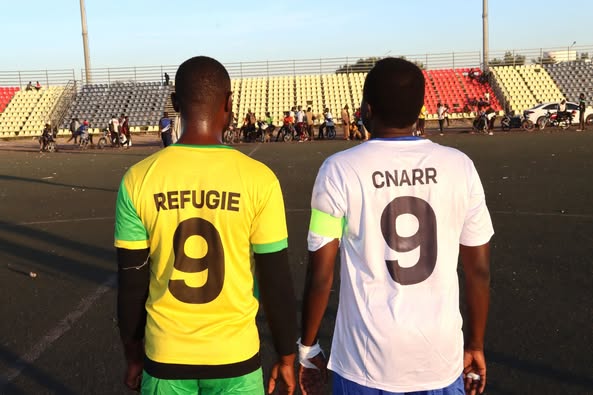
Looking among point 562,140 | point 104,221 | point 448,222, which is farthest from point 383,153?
point 562,140

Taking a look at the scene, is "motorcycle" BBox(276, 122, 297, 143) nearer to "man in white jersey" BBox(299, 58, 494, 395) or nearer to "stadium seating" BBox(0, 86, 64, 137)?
"stadium seating" BBox(0, 86, 64, 137)

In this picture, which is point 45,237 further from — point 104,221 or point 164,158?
point 164,158

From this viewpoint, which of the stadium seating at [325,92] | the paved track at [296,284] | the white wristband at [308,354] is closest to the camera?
the white wristband at [308,354]

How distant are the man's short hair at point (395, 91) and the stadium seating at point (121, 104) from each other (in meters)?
43.1

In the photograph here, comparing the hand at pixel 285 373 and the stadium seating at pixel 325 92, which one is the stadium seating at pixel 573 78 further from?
the hand at pixel 285 373

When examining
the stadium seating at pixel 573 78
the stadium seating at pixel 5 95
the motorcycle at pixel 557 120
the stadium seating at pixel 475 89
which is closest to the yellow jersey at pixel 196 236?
the motorcycle at pixel 557 120

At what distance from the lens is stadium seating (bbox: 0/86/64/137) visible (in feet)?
146

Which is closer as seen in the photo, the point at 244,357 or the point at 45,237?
the point at 244,357

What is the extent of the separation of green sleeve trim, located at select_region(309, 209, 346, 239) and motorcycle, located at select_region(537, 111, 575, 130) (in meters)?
36.1

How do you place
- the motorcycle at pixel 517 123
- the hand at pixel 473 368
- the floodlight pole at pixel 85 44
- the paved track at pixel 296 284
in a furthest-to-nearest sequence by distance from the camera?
the floodlight pole at pixel 85 44, the motorcycle at pixel 517 123, the paved track at pixel 296 284, the hand at pixel 473 368

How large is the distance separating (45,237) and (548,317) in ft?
22.8

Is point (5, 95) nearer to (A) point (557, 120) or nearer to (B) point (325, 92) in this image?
(B) point (325, 92)

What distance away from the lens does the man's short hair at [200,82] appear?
2.41 metres

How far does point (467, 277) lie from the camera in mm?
2545
